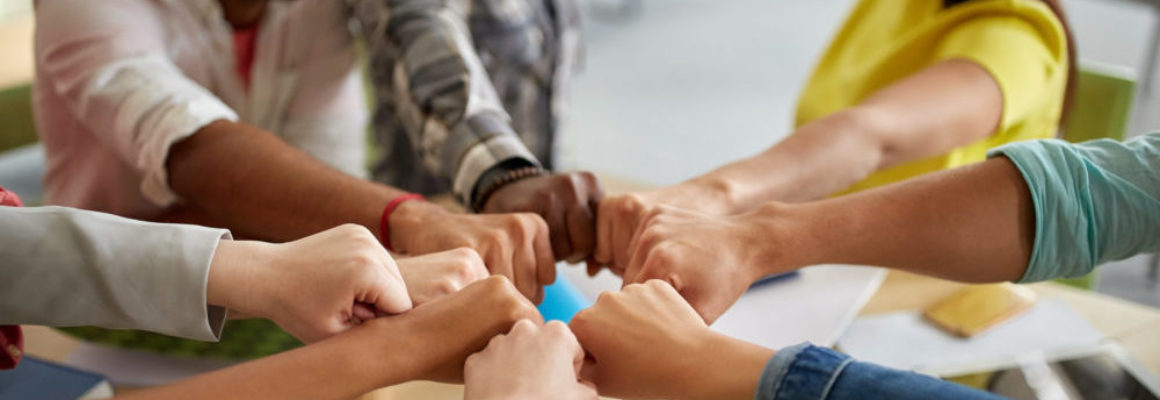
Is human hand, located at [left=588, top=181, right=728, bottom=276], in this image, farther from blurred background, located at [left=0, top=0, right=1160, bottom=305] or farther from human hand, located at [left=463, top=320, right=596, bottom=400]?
blurred background, located at [left=0, top=0, right=1160, bottom=305]

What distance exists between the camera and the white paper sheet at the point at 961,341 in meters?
0.97

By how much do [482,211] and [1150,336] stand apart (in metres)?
0.75

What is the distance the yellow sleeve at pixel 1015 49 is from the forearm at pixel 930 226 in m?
0.28

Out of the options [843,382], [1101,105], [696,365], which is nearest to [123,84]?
[696,365]

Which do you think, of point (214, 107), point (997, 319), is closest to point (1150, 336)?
point (997, 319)

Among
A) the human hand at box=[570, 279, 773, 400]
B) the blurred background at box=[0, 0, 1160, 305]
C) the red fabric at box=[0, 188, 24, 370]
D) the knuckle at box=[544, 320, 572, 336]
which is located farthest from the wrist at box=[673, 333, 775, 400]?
the blurred background at box=[0, 0, 1160, 305]

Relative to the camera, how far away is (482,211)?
1.16 metres

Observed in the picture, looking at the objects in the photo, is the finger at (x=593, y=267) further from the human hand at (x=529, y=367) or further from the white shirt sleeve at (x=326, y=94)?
the white shirt sleeve at (x=326, y=94)

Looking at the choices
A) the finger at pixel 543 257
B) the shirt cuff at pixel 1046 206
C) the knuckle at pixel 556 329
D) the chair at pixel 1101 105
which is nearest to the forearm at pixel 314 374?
the knuckle at pixel 556 329

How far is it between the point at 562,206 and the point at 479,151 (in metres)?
0.15

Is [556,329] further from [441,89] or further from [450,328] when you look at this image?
[441,89]

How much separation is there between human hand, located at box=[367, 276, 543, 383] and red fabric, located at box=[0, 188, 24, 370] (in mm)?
305

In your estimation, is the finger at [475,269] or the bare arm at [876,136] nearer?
the finger at [475,269]

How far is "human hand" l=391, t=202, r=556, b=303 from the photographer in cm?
100
